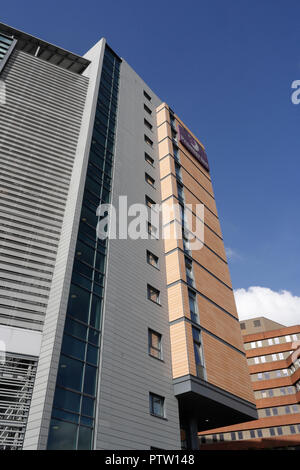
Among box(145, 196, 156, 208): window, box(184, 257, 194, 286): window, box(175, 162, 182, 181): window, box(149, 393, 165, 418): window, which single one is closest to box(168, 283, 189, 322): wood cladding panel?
box(184, 257, 194, 286): window

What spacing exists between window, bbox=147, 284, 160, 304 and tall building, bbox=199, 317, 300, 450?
38.8m

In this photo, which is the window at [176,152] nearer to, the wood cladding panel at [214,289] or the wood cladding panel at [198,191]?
the wood cladding panel at [198,191]

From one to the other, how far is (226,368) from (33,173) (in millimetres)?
16215

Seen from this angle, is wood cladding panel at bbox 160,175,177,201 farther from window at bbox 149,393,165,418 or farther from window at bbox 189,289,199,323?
window at bbox 149,393,165,418

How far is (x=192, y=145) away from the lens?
1452 inches

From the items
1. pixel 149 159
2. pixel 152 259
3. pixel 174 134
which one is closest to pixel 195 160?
pixel 174 134

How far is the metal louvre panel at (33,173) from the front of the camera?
1641cm

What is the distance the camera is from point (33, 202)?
64.3 feet

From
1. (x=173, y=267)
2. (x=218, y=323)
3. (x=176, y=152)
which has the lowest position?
(x=218, y=323)

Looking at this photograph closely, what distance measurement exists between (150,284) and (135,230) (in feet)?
12.2
